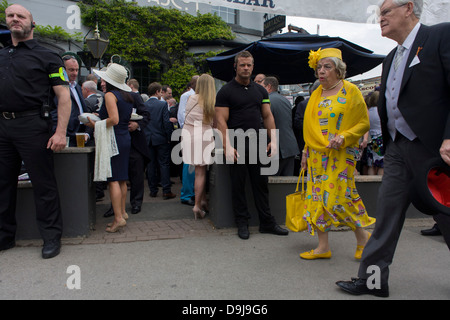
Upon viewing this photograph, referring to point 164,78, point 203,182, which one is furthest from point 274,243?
point 164,78

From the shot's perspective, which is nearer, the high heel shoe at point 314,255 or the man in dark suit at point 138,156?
the high heel shoe at point 314,255

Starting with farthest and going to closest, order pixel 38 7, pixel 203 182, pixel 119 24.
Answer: pixel 119 24 → pixel 38 7 → pixel 203 182

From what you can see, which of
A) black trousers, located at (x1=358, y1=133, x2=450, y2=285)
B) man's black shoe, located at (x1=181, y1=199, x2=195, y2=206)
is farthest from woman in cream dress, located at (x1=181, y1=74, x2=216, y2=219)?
black trousers, located at (x1=358, y1=133, x2=450, y2=285)

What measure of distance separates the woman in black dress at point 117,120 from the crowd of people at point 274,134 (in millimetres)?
13

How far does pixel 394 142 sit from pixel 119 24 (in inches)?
510

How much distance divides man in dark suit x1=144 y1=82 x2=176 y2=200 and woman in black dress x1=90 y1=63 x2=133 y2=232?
178 cm

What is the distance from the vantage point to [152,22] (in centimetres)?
1425

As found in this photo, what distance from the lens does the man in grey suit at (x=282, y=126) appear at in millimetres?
5230

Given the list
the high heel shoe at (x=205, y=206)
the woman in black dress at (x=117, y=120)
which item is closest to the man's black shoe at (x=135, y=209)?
the woman in black dress at (x=117, y=120)

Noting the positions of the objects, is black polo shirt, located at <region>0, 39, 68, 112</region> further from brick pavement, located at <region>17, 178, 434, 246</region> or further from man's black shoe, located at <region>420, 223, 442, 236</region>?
man's black shoe, located at <region>420, 223, 442, 236</region>

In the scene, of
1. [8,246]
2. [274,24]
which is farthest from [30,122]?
[274,24]

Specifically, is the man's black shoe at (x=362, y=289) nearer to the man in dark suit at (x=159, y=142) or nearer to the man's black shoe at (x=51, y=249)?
the man's black shoe at (x=51, y=249)

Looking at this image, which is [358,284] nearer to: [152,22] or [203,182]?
[203,182]

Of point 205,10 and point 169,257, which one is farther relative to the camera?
point 205,10
